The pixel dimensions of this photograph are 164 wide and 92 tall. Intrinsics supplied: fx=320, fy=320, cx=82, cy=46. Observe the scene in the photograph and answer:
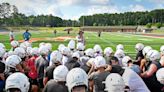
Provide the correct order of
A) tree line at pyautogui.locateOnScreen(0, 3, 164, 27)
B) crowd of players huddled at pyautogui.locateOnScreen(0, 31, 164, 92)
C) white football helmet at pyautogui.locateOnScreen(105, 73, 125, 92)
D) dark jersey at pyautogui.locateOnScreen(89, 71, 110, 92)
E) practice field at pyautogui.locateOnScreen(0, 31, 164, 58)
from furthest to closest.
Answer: tree line at pyautogui.locateOnScreen(0, 3, 164, 27), practice field at pyautogui.locateOnScreen(0, 31, 164, 58), dark jersey at pyautogui.locateOnScreen(89, 71, 110, 92), crowd of players huddled at pyautogui.locateOnScreen(0, 31, 164, 92), white football helmet at pyautogui.locateOnScreen(105, 73, 125, 92)

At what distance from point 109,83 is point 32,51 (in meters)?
7.43

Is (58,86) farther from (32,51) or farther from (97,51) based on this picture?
(97,51)

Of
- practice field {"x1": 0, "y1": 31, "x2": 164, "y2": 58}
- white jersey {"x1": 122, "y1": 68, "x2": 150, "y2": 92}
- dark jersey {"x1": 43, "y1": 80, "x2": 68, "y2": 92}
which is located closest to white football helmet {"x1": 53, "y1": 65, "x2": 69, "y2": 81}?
dark jersey {"x1": 43, "y1": 80, "x2": 68, "y2": 92}

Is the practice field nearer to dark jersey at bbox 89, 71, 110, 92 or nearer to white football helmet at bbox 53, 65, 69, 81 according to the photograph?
dark jersey at bbox 89, 71, 110, 92

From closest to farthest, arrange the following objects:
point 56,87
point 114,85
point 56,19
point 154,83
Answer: point 114,85 < point 56,87 < point 154,83 < point 56,19

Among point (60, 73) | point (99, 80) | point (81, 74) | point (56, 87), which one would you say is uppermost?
point (81, 74)

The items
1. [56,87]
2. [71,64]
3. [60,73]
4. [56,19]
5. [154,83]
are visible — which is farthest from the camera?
[56,19]

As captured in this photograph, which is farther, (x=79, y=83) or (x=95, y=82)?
(x=95, y=82)

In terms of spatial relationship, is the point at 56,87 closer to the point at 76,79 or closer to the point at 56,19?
the point at 76,79

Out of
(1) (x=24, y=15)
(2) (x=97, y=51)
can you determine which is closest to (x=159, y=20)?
(1) (x=24, y=15)

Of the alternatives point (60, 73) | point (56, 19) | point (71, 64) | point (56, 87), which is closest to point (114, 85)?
point (60, 73)

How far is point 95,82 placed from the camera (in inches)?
280

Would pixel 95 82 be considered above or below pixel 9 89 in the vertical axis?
below

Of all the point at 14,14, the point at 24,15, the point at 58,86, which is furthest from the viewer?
the point at 24,15
